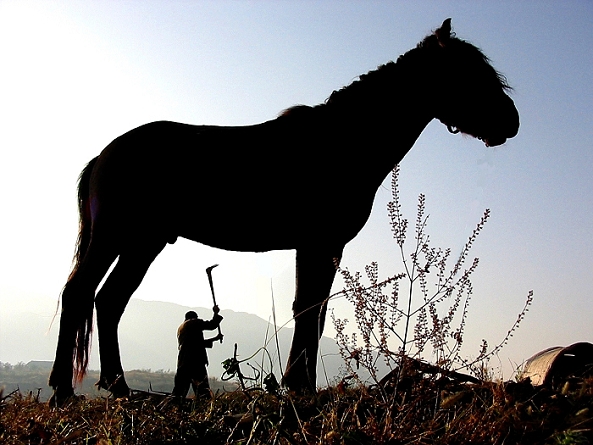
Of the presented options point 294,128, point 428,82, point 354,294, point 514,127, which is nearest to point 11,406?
point 354,294

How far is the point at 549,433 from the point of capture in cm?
160

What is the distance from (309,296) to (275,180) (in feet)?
3.23

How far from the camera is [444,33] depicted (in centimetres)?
505

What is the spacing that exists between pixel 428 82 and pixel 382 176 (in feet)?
3.16

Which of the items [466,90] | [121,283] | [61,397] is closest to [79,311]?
[121,283]

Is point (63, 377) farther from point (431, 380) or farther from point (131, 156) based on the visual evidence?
point (431, 380)

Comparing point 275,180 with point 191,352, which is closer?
point 275,180

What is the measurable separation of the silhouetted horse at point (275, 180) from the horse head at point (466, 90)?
0.01 metres

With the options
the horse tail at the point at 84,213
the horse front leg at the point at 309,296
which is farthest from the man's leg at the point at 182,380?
the horse front leg at the point at 309,296

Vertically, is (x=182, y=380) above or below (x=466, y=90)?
below

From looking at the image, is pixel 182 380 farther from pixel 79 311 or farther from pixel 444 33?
pixel 444 33

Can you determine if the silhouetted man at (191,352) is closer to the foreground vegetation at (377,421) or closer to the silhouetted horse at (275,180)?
the silhouetted horse at (275,180)

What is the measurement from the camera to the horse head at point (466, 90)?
4926mm

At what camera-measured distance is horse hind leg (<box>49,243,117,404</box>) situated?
427 centimetres
